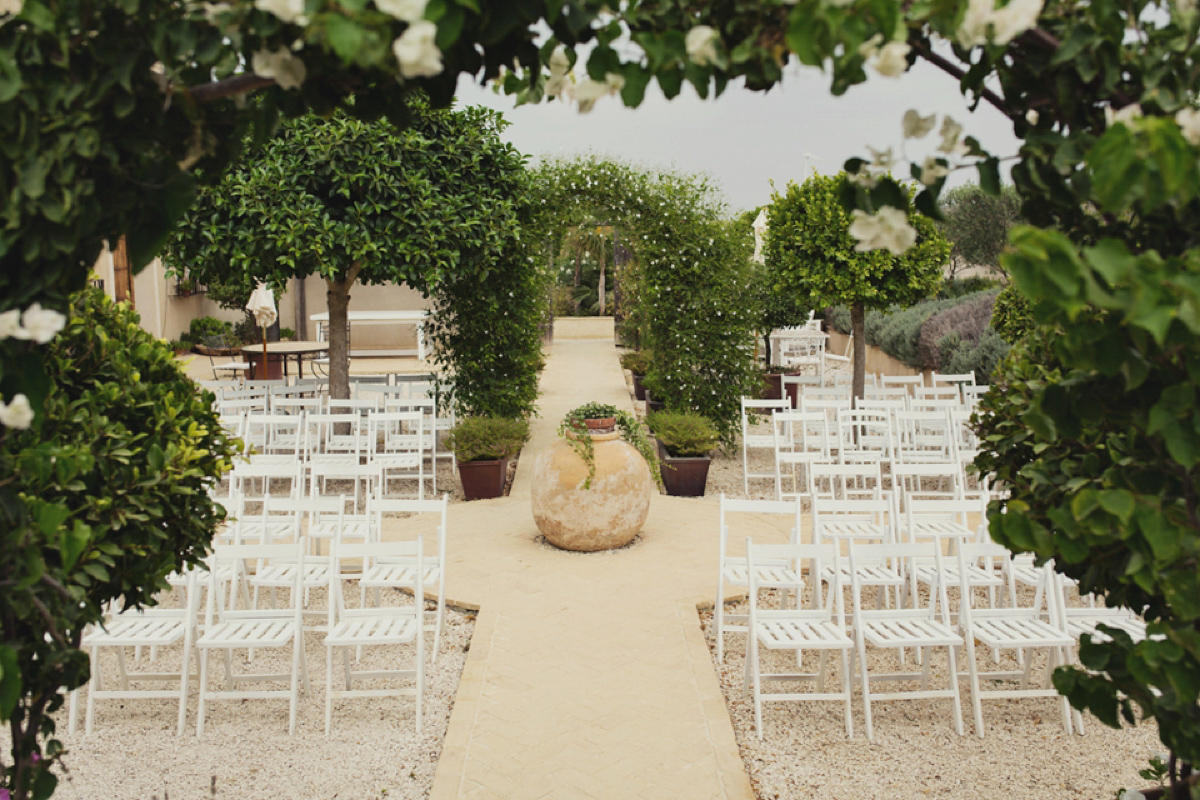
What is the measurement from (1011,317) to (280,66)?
36.1 feet

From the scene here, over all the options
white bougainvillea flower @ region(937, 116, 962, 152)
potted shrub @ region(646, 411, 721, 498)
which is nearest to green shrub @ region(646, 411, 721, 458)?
potted shrub @ region(646, 411, 721, 498)

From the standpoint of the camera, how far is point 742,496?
9453 mm

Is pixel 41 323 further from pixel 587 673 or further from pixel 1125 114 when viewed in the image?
pixel 587 673

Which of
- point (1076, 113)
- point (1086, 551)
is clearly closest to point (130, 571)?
point (1086, 551)

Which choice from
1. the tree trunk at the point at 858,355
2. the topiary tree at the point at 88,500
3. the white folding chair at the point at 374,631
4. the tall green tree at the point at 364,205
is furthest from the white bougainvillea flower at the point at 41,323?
the tree trunk at the point at 858,355

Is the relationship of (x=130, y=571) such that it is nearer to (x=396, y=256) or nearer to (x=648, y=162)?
(x=396, y=256)

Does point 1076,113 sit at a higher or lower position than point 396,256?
lower

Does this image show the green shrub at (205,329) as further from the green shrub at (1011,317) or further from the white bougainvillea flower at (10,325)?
the white bougainvillea flower at (10,325)

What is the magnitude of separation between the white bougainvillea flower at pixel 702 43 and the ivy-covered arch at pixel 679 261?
883cm

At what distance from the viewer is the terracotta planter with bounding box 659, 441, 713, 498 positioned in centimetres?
923

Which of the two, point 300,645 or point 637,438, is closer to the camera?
point 300,645

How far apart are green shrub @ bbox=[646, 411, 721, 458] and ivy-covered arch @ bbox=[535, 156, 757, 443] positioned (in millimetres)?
1358

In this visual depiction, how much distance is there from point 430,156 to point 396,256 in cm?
98

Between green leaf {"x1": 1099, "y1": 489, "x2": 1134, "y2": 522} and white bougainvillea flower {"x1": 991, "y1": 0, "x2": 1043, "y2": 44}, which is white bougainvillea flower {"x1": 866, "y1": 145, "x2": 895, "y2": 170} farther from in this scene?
green leaf {"x1": 1099, "y1": 489, "x2": 1134, "y2": 522}
